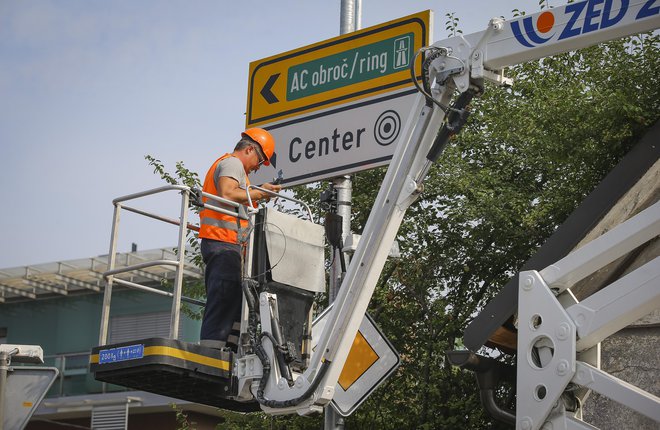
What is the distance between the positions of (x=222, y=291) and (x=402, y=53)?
283 centimetres

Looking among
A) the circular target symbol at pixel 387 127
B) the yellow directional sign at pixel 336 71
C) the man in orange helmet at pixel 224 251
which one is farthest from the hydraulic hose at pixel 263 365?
the yellow directional sign at pixel 336 71

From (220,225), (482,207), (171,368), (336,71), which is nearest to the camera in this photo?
(171,368)

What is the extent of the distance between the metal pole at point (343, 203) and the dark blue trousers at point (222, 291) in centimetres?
81

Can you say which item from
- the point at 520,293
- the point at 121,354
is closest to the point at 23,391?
the point at 121,354

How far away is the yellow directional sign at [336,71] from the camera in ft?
31.8

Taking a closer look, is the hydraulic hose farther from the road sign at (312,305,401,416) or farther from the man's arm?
the man's arm

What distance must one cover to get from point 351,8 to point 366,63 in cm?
84

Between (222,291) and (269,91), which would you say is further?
(269,91)

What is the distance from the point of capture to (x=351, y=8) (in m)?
10.4

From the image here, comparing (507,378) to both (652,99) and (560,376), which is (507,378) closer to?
(560,376)

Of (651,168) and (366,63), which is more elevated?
(366,63)

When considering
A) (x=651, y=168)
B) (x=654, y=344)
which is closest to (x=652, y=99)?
(x=651, y=168)

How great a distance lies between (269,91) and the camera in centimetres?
1074

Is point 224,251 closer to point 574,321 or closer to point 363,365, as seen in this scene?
point 363,365
